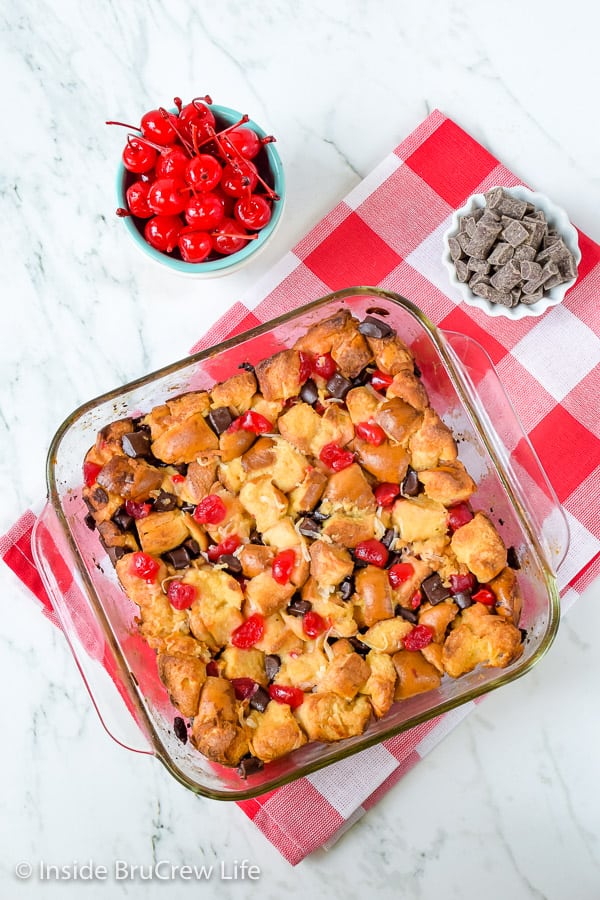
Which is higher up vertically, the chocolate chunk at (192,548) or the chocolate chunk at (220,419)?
the chocolate chunk at (220,419)

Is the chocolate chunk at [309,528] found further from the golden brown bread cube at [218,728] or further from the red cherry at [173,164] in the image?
the red cherry at [173,164]

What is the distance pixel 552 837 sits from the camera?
2537mm

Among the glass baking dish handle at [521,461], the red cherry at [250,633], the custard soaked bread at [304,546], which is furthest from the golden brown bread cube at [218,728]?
the glass baking dish handle at [521,461]

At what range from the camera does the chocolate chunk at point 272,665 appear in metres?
2.14

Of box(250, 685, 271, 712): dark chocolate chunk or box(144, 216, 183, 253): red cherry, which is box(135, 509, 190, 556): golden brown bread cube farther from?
box(144, 216, 183, 253): red cherry

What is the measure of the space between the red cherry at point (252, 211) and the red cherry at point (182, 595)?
1052mm

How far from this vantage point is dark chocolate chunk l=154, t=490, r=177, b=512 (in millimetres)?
2217

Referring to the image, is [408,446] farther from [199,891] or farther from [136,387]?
[199,891]

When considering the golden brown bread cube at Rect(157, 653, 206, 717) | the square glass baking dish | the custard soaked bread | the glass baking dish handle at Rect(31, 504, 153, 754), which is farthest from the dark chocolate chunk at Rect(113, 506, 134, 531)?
the golden brown bread cube at Rect(157, 653, 206, 717)

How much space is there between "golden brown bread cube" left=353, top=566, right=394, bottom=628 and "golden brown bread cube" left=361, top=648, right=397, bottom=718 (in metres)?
0.09

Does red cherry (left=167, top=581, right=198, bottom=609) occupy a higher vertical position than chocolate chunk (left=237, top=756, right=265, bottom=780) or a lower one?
higher

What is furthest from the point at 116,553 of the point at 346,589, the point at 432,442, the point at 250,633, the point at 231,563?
the point at 432,442

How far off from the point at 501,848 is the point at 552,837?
0.16 m

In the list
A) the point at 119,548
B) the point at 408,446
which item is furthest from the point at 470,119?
the point at 119,548
